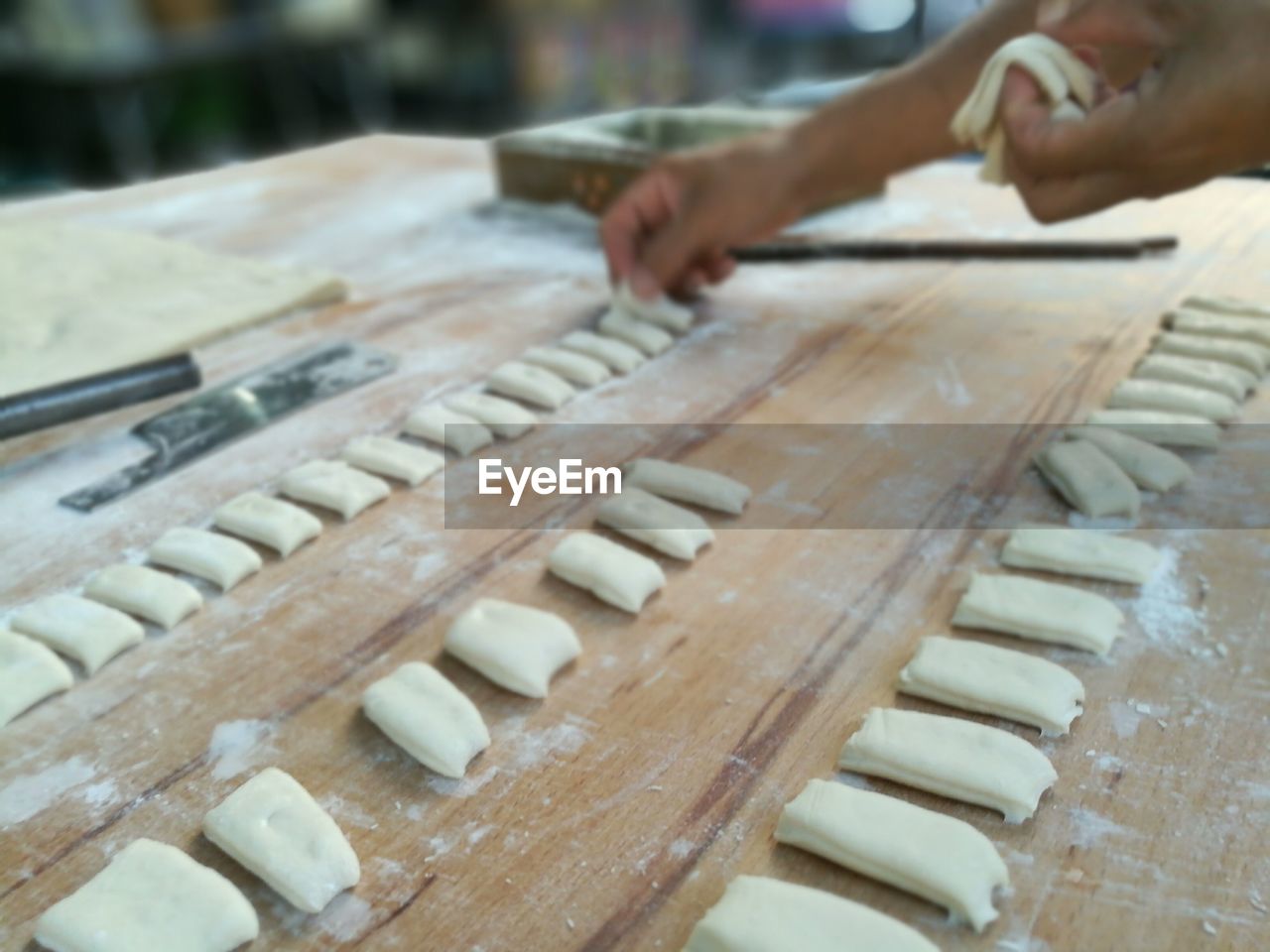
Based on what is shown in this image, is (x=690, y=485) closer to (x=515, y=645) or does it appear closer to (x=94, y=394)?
(x=515, y=645)

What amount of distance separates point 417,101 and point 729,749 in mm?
6223

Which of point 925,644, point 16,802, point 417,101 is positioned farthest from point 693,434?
point 417,101

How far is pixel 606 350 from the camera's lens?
1.96 m

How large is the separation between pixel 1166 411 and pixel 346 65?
5.82m

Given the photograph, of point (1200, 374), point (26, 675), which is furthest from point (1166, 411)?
point (26, 675)

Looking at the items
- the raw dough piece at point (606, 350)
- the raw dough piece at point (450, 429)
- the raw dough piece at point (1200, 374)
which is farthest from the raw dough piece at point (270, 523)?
the raw dough piece at point (1200, 374)

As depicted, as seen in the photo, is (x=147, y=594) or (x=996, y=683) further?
(x=147, y=594)

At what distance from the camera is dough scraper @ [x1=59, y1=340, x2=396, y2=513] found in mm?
1614

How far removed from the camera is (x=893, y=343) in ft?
6.61

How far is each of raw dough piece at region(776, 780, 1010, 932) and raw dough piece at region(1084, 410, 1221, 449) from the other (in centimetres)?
85

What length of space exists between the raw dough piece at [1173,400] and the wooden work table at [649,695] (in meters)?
0.05

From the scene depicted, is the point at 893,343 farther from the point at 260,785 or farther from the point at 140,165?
the point at 140,165

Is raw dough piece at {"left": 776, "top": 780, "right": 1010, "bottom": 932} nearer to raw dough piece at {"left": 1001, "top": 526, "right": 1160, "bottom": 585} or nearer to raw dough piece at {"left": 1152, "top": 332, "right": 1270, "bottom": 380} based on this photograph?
raw dough piece at {"left": 1001, "top": 526, "right": 1160, "bottom": 585}

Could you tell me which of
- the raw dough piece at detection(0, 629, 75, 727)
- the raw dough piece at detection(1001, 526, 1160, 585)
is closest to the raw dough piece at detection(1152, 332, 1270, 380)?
the raw dough piece at detection(1001, 526, 1160, 585)
